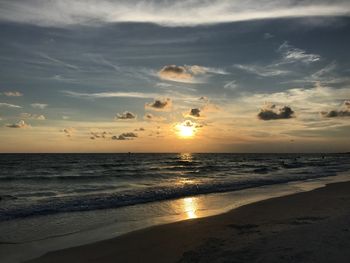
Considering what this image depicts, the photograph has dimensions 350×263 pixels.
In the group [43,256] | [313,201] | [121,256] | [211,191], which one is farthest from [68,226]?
[211,191]

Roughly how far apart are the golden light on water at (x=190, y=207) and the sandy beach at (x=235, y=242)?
50.7 inches

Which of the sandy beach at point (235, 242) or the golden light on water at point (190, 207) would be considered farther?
the golden light on water at point (190, 207)

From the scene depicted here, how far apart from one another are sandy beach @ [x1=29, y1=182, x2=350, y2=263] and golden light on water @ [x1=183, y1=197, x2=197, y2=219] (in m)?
1.29

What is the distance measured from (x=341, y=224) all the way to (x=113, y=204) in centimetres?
1108

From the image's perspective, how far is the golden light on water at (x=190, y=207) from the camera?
15.4m

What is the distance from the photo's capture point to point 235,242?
9766mm

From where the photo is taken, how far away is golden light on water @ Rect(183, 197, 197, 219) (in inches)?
608

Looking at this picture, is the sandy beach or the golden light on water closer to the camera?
the sandy beach

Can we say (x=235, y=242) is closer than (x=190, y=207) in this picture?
Yes

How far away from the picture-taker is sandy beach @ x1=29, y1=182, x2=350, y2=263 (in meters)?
8.21

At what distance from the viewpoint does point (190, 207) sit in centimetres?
1789

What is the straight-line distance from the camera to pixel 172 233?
1168 cm

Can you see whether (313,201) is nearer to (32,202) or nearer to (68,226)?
(68,226)

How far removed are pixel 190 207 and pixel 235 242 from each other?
820 cm
